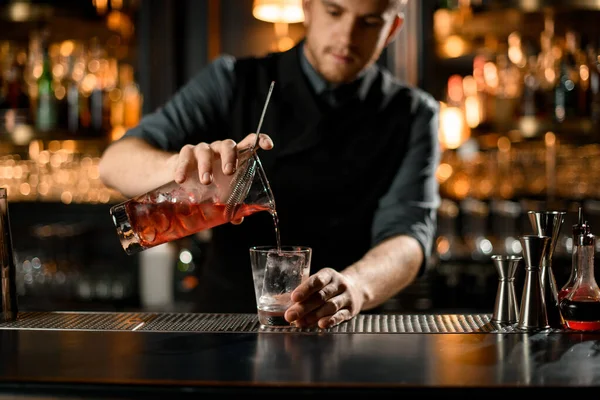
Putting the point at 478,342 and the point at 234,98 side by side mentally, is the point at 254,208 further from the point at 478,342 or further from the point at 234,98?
the point at 234,98

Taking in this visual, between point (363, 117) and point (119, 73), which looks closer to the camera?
point (363, 117)

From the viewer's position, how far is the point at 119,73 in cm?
378

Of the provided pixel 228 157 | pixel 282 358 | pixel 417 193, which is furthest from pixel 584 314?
pixel 417 193

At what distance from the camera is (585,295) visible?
52.1 inches

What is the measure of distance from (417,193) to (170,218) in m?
0.89

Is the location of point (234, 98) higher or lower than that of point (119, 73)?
lower

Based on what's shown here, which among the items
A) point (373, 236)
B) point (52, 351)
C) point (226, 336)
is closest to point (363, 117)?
point (373, 236)

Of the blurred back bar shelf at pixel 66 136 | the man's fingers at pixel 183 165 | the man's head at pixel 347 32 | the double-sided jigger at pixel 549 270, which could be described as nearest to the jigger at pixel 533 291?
the double-sided jigger at pixel 549 270

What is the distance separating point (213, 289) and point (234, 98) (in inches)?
21.2

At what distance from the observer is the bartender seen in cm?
197

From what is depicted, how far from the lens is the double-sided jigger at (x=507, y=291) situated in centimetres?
140

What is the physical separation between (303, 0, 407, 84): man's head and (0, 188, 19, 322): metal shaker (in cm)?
87

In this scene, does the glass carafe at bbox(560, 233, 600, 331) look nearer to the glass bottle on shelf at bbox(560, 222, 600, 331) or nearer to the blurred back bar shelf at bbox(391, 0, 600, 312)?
the glass bottle on shelf at bbox(560, 222, 600, 331)

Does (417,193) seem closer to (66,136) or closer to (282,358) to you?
(282,358)
